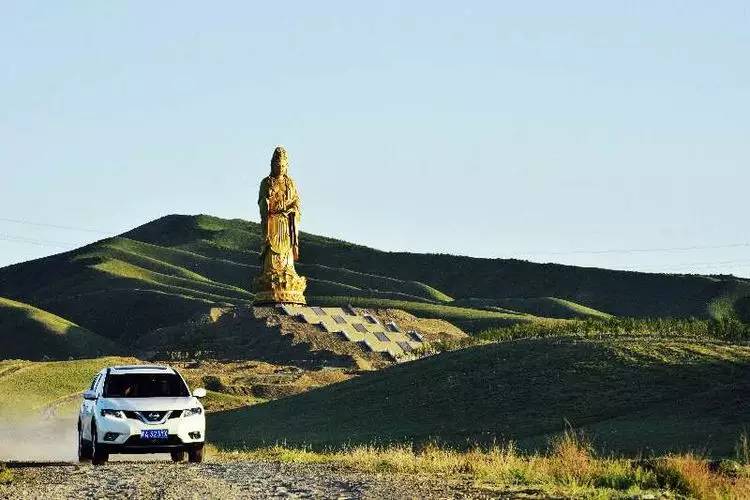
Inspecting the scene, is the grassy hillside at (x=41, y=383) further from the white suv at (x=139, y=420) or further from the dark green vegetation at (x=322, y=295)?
the dark green vegetation at (x=322, y=295)

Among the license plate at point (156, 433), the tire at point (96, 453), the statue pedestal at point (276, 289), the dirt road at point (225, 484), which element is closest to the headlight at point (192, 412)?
the license plate at point (156, 433)

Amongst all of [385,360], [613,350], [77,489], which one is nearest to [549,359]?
[613,350]

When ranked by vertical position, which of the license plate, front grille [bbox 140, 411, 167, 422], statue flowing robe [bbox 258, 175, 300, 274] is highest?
statue flowing robe [bbox 258, 175, 300, 274]

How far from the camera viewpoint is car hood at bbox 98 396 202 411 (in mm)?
25031

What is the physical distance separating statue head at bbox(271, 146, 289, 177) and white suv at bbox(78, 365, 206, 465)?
170 feet

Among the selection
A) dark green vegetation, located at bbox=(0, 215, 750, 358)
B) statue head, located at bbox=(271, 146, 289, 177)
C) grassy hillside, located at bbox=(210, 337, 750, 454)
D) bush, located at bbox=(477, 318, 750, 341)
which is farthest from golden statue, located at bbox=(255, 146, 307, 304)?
dark green vegetation, located at bbox=(0, 215, 750, 358)

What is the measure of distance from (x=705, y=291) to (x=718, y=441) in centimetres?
14910

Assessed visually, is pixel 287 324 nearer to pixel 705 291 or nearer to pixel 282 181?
pixel 282 181

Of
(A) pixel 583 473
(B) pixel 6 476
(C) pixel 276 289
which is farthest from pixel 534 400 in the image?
(C) pixel 276 289

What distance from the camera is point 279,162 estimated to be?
77.6m

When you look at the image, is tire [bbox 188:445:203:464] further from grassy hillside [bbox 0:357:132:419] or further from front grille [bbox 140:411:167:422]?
grassy hillside [bbox 0:357:132:419]

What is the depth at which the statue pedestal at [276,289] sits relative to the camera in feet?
267

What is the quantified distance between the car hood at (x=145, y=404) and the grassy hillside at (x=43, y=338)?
7341cm

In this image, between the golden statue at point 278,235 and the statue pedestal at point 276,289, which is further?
the statue pedestal at point 276,289
